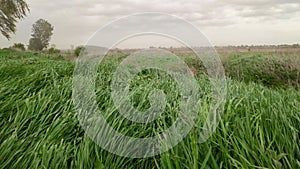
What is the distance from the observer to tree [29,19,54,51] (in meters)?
34.5

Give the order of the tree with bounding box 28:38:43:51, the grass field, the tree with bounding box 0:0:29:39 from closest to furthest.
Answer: the grass field < the tree with bounding box 0:0:29:39 < the tree with bounding box 28:38:43:51

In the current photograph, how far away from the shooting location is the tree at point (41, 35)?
34.5 meters

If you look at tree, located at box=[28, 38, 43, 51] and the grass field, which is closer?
the grass field

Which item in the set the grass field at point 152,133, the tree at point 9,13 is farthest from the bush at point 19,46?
the grass field at point 152,133

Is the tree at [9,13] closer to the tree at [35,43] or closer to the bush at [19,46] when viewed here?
the bush at [19,46]

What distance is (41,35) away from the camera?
117ft

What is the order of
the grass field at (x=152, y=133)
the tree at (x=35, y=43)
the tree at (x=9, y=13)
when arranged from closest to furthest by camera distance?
the grass field at (x=152, y=133)
the tree at (x=9, y=13)
the tree at (x=35, y=43)

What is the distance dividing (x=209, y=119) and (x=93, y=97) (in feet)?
4.83

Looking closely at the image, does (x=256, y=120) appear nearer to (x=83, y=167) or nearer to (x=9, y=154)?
(x=83, y=167)

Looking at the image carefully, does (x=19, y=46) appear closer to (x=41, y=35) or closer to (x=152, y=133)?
(x=41, y=35)

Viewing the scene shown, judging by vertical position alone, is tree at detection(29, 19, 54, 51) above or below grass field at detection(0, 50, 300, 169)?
above

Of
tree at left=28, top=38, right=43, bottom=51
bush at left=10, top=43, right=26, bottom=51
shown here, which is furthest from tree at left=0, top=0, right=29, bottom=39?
tree at left=28, top=38, right=43, bottom=51

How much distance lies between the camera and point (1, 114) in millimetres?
2312

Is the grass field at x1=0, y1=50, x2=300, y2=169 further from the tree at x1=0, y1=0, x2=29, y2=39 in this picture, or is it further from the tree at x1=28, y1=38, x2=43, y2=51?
the tree at x1=28, y1=38, x2=43, y2=51
